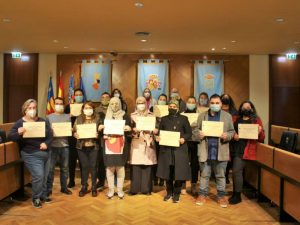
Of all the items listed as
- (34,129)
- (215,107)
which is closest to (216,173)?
(215,107)

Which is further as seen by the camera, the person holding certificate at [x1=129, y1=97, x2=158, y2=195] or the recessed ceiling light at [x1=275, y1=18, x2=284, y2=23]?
the recessed ceiling light at [x1=275, y1=18, x2=284, y2=23]

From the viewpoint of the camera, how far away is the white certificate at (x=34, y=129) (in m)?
4.14

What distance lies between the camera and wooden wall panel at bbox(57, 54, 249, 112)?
9234 millimetres

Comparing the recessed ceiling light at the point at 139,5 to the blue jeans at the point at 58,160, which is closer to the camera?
the recessed ceiling light at the point at 139,5

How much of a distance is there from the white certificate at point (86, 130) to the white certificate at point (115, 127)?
9.3 inches

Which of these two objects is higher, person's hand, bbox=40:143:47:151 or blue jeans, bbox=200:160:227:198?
person's hand, bbox=40:143:47:151

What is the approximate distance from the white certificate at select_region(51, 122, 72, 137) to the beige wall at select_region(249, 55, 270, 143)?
6.29m

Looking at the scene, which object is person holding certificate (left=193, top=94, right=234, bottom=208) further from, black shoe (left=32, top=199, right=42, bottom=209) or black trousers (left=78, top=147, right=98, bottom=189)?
black shoe (left=32, top=199, right=42, bottom=209)

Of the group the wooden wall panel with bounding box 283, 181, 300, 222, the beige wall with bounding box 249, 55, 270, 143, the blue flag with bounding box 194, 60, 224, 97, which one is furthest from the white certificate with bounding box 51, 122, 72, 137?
the beige wall with bounding box 249, 55, 270, 143

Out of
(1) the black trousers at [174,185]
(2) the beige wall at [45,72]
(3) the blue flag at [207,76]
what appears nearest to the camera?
(1) the black trousers at [174,185]

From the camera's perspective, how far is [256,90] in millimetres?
9305

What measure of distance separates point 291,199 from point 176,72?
611 cm

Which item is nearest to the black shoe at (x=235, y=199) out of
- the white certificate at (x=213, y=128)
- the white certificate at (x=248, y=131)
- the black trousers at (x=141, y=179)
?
→ the white certificate at (x=248, y=131)

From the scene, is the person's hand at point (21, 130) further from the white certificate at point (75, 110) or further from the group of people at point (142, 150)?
the white certificate at point (75, 110)
